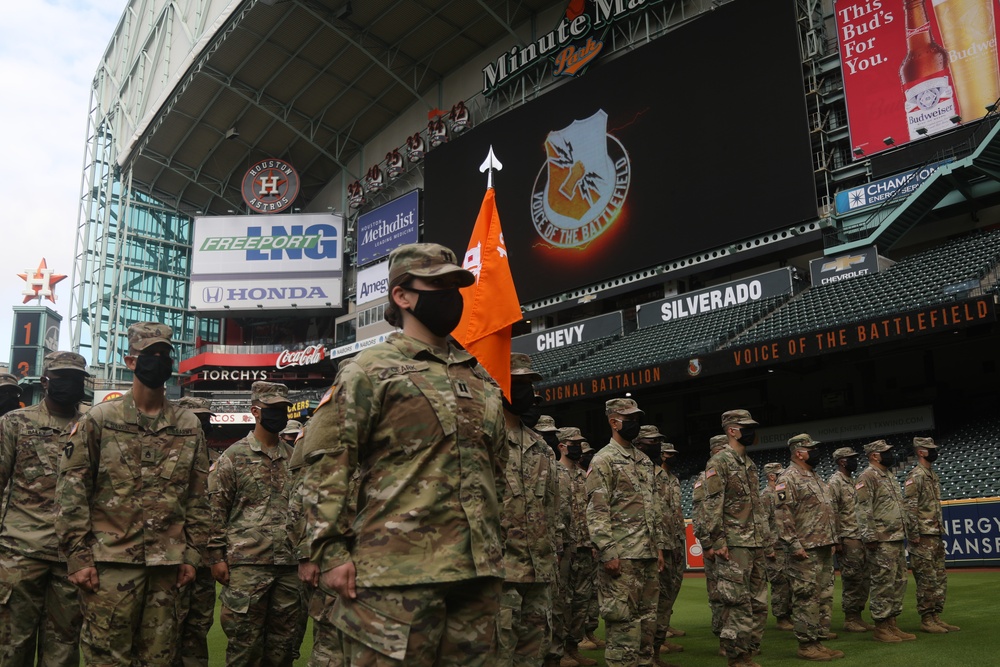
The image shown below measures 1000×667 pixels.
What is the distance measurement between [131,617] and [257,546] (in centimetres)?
124

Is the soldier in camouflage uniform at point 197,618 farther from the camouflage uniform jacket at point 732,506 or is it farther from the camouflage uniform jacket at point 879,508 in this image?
the camouflage uniform jacket at point 879,508

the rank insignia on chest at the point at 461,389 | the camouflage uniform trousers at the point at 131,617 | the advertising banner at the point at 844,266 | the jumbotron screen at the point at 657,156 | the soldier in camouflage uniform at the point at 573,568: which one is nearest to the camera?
the rank insignia on chest at the point at 461,389

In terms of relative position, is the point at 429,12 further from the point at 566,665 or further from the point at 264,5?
the point at 566,665

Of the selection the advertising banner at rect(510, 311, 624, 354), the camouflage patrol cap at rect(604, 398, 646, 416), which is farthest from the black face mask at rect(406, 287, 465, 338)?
the advertising banner at rect(510, 311, 624, 354)

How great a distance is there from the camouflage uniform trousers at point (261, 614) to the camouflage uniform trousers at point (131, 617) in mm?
837

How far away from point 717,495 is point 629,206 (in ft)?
62.9

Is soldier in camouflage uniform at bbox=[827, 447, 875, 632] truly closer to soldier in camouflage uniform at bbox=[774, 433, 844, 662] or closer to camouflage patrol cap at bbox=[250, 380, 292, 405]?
soldier in camouflage uniform at bbox=[774, 433, 844, 662]

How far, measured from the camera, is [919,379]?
68.5 ft

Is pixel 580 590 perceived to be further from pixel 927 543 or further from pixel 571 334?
pixel 571 334

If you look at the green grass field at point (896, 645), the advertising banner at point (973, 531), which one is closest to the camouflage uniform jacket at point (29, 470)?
the green grass field at point (896, 645)

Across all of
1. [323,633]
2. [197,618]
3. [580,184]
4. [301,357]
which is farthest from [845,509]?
[301,357]

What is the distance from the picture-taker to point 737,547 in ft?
22.2

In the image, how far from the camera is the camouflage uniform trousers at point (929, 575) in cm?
848

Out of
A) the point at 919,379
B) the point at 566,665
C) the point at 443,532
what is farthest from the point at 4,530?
the point at 919,379
